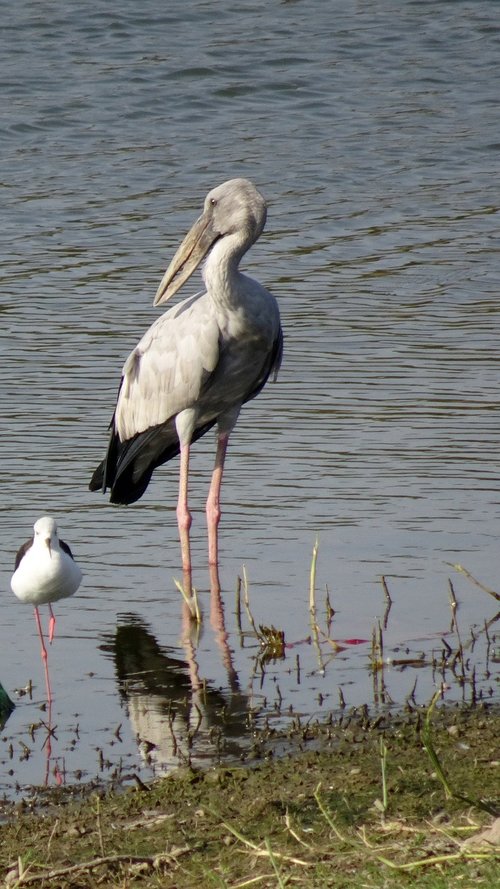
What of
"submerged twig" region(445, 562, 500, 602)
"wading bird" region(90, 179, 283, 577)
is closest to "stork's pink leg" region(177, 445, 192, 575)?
"wading bird" region(90, 179, 283, 577)

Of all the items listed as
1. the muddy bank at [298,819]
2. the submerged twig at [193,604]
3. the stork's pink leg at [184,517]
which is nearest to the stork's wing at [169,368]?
the stork's pink leg at [184,517]

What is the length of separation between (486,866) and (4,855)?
1337 millimetres

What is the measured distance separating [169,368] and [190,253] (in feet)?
1.99

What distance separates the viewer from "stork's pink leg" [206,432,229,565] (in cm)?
756

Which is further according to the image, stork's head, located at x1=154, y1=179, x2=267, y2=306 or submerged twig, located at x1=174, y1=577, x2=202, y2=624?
stork's head, located at x1=154, y1=179, x2=267, y2=306

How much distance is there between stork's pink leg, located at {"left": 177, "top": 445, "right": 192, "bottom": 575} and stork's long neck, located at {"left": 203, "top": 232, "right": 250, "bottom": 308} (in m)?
0.78

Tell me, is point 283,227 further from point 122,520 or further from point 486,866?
point 486,866

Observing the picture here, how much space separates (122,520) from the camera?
26.9ft

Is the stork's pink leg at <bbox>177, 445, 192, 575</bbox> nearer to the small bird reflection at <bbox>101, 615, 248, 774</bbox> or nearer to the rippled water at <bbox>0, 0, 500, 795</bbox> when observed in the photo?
the rippled water at <bbox>0, 0, 500, 795</bbox>

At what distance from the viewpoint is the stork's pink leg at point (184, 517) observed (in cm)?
750

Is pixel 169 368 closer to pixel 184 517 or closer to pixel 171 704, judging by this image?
pixel 184 517

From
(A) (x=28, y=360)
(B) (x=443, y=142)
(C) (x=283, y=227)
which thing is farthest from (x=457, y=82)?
(A) (x=28, y=360)

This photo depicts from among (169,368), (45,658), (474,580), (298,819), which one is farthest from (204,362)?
(298,819)

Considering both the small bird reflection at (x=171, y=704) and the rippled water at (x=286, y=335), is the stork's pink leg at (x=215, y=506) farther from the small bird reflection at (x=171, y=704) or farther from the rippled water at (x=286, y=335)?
the small bird reflection at (x=171, y=704)
